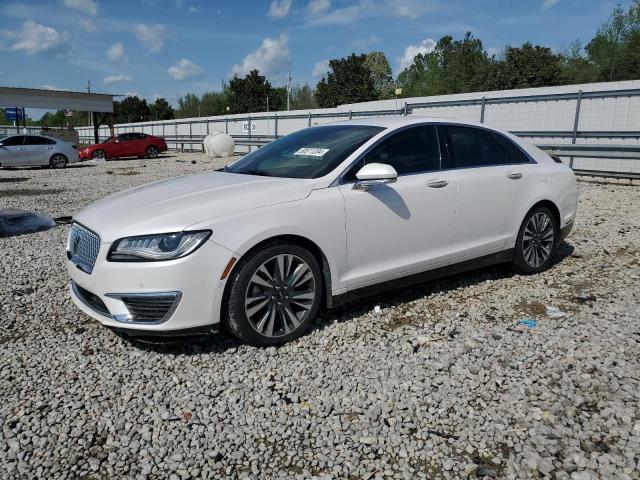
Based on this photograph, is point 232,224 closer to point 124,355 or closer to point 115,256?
point 115,256

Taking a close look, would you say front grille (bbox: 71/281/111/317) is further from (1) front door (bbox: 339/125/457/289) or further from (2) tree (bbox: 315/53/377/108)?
(2) tree (bbox: 315/53/377/108)

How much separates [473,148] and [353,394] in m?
2.75

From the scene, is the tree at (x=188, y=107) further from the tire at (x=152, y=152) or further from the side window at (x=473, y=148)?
the side window at (x=473, y=148)

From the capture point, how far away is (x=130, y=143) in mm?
26797

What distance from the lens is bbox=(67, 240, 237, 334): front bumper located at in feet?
10.2

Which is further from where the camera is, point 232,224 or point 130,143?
point 130,143

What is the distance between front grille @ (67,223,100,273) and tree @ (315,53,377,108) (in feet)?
177

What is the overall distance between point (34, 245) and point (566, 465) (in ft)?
21.9

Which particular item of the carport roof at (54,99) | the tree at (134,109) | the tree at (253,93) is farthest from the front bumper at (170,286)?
the tree at (134,109)

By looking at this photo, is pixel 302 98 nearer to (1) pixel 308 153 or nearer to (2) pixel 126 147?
(2) pixel 126 147

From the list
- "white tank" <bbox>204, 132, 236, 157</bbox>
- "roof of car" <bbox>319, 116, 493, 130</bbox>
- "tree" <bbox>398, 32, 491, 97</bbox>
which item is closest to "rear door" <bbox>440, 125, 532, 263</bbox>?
"roof of car" <bbox>319, 116, 493, 130</bbox>

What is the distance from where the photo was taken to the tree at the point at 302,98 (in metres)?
78.0

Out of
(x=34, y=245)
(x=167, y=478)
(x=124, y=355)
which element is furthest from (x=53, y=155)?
(x=167, y=478)

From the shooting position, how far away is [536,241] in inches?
202
